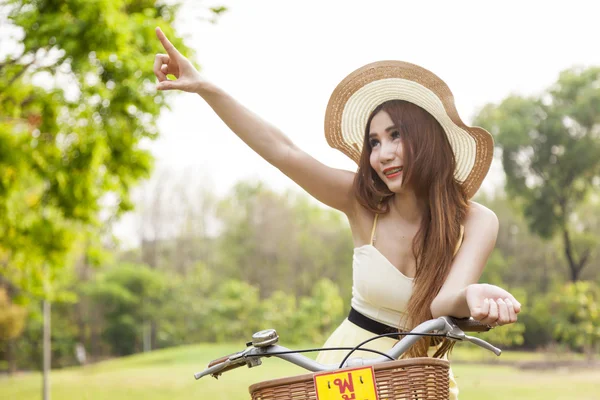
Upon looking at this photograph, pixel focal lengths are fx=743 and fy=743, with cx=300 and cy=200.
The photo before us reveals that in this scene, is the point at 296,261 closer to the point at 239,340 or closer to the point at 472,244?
the point at 239,340

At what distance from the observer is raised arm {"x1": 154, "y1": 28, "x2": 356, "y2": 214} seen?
2080mm

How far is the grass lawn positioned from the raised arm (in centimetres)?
1060

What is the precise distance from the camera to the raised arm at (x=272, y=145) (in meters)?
2.08

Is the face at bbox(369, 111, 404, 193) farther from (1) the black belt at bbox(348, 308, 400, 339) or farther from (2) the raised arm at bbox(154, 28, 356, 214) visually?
(1) the black belt at bbox(348, 308, 400, 339)

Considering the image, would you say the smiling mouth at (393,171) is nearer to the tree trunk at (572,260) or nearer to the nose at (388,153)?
the nose at (388,153)

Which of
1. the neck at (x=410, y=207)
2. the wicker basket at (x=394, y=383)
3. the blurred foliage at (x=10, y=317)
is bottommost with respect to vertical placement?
the blurred foliage at (x=10, y=317)

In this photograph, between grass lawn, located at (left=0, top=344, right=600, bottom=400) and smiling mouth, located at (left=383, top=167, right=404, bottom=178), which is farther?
grass lawn, located at (left=0, top=344, right=600, bottom=400)

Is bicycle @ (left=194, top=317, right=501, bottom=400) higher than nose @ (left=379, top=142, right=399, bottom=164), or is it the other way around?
nose @ (left=379, top=142, right=399, bottom=164)

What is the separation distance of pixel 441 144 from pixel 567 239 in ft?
55.3

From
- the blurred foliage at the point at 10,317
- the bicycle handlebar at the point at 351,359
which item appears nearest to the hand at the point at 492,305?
the bicycle handlebar at the point at 351,359

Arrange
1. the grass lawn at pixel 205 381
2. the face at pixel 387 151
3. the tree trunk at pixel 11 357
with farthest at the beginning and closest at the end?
the tree trunk at pixel 11 357
the grass lawn at pixel 205 381
the face at pixel 387 151

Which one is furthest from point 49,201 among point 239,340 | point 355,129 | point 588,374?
point 239,340

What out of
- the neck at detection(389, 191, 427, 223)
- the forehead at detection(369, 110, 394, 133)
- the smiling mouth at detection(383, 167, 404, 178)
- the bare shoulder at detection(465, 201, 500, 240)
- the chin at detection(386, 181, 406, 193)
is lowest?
the bare shoulder at detection(465, 201, 500, 240)

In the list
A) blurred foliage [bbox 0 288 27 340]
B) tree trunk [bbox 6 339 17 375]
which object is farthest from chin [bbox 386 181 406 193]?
tree trunk [bbox 6 339 17 375]
